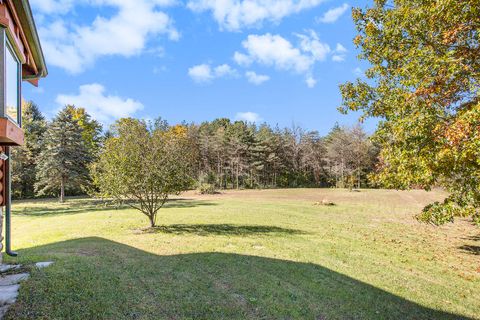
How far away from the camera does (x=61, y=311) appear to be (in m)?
4.61

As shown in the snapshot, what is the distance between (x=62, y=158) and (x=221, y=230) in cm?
2394

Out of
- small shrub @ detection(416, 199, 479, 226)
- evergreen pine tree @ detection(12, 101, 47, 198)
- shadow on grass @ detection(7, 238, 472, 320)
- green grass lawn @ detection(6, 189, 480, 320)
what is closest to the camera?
shadow on grass @ detection(7, 238, 472, 320)

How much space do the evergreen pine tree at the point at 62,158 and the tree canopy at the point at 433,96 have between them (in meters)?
28.5

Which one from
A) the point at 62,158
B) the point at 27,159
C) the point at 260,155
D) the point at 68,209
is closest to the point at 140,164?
the point at 68,209

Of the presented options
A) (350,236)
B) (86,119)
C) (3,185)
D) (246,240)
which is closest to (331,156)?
(86,119)

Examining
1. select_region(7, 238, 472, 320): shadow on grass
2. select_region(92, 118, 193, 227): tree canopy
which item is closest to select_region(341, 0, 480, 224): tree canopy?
select_region(7, 238, 472, 320): shadow on grass

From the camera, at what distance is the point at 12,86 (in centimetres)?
582

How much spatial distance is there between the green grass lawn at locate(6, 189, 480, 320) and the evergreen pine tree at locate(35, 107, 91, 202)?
59.0 ft

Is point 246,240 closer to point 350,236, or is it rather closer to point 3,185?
point 350,236

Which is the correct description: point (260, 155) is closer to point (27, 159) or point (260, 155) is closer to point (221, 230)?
point (27, 159)

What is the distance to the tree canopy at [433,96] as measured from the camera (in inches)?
306

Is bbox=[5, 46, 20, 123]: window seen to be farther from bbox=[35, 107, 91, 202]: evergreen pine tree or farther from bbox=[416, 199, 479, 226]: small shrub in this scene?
bbox=[35, 107, 91, 202]: evergreen pine tree

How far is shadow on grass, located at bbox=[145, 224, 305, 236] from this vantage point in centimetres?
1330

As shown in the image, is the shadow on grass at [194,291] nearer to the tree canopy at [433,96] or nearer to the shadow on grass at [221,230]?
the tree canopy at [433,96]
